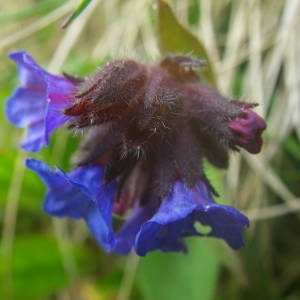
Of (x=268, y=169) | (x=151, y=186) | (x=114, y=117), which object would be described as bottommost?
(x=268, y=169)

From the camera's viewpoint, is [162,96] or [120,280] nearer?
[162,96]

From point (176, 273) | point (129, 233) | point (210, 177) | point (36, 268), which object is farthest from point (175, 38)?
point (36, 268)

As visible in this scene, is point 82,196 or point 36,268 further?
point 36,268

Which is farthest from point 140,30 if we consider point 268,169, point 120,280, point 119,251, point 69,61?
point 119,251

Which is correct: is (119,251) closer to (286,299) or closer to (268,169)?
(268,169)

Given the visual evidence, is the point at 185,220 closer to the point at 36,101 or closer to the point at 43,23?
the point at 36,101

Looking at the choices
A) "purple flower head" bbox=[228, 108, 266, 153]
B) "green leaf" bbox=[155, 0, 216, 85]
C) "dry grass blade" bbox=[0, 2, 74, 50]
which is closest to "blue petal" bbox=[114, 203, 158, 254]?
"purple flower head" bbox=[228, 108, 266, 153]
